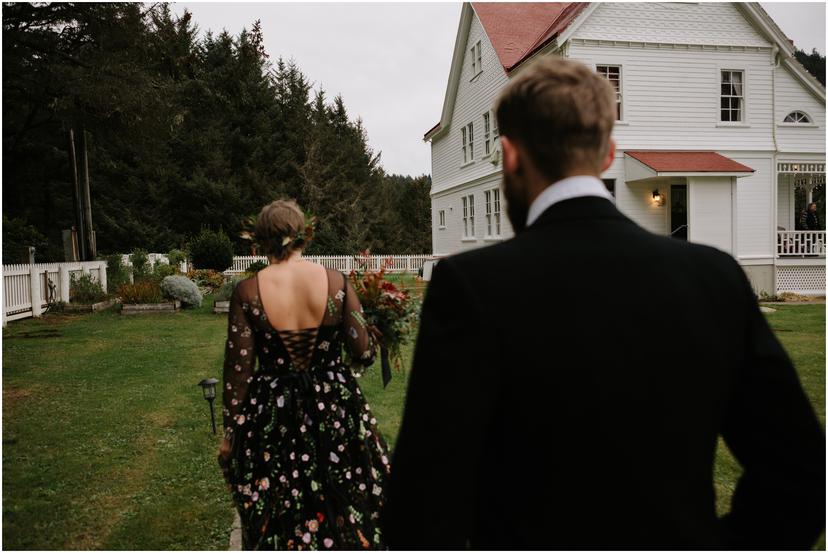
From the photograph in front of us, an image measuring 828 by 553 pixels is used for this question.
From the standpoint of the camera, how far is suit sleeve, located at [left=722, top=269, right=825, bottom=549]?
1397mm

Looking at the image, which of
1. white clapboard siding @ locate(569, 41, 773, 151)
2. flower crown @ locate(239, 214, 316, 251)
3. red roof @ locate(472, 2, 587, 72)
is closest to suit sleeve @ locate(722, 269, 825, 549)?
flower crown @ locate(239, 214, 316, 251)

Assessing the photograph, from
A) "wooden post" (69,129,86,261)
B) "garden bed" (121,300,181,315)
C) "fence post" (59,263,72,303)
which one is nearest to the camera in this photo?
"garden bed" (121,300,181,315)

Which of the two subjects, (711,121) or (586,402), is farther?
(711,121)

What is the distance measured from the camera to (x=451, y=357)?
1.28 m

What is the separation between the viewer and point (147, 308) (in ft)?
56.2

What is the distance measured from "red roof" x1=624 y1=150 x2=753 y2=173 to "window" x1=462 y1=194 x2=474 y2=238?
840 centimetres

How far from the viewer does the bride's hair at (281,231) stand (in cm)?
359

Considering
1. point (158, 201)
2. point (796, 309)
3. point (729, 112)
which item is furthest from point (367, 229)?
point (796, 309)

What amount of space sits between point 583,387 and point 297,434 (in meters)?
2.65

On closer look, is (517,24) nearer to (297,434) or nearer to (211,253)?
(211,253)

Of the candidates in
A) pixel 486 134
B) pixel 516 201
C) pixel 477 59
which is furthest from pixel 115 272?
pixel 516 201

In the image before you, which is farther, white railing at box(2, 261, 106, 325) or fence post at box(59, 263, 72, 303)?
fence post at box(59, 263, 72, 303)

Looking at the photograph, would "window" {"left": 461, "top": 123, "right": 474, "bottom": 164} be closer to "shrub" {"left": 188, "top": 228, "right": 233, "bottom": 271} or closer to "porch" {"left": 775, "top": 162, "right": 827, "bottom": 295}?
"porch" {"left": 775, "top": 162, "right": 827, "bottom": 295}

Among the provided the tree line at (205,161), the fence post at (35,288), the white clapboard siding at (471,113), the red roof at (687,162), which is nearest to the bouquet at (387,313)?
the red roof at (687,162)
